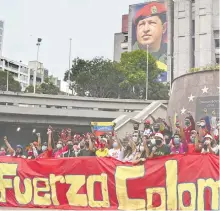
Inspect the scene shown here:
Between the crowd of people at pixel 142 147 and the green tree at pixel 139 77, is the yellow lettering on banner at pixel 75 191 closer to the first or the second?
the crowd of people at pixel 142 147

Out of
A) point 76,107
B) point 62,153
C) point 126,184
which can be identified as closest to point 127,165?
point 126,184

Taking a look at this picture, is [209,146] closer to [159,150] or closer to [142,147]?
[159,150]

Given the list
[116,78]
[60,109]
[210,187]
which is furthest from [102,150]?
[116,78]

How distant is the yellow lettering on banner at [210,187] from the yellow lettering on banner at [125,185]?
142 cm

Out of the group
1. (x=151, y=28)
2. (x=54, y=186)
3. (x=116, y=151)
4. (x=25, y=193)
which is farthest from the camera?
(x=151, y=28)

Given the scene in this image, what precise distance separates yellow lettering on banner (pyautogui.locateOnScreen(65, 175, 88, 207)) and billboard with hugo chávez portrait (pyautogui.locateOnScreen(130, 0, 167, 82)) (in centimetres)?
8264

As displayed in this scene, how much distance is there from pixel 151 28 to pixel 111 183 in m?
88.9

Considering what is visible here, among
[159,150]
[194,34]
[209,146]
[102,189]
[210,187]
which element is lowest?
[102,189]

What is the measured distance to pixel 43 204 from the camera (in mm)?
11367

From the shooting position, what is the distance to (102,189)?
35.4ft

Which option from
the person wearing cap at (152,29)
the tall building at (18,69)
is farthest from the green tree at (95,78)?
the tall building at (18,69)

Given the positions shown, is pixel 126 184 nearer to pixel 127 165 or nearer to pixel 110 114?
pixel 127 165

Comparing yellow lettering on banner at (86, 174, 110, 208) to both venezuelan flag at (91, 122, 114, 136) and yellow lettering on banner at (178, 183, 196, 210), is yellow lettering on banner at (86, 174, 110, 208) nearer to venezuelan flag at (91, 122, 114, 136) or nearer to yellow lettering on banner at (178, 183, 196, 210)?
yellow lettering on banner at (178, 183, 196, 210)

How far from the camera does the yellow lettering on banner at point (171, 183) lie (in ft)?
32.3
